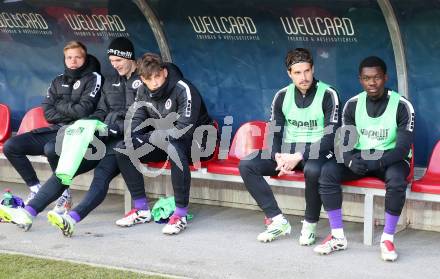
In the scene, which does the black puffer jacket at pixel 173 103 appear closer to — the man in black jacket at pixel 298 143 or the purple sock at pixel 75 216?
the man in black jacket at pixel 298 143

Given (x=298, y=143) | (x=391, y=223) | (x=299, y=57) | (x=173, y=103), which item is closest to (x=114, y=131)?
(x=173, y=103)

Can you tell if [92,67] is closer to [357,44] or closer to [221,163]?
[221,163]

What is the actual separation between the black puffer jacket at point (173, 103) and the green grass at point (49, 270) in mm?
1318

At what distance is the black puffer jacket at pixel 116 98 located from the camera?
674 cm

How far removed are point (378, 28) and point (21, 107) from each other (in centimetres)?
355

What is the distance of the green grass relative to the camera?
5.18 meters

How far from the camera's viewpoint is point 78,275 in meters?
5.20

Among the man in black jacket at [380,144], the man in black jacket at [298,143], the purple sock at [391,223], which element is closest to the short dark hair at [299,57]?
the man in black jacket at [298,143]

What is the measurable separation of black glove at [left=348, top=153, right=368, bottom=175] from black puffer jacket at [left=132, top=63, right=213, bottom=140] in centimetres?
123

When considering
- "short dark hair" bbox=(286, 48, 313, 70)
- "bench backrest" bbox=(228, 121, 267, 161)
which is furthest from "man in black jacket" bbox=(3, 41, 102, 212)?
"short dark hair" bbox=(286, 48, 313, 70)

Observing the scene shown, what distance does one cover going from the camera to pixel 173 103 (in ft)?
21.0

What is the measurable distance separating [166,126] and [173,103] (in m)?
0.18

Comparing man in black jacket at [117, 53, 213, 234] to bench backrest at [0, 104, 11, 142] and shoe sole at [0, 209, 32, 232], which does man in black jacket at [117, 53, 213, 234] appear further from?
bench backrest at [0, 104, 11, 142]

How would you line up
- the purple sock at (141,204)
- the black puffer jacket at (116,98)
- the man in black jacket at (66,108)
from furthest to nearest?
1. the man in black jacket at (66,108)
2. the black puffer jacket at (116,98)
3. the purple sock at (141,204)
